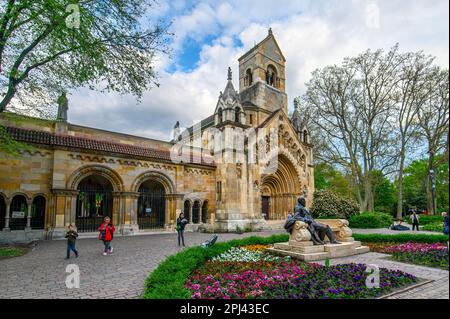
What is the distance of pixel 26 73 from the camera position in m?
10.2

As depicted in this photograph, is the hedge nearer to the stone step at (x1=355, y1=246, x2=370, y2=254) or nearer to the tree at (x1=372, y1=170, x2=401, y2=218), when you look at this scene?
the stone step at (x1=355, y1=246, x2=370, y2=254)

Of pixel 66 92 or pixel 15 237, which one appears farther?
pixel 15 237

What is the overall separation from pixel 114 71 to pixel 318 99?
883 inches

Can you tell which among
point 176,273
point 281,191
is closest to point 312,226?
point 176,273

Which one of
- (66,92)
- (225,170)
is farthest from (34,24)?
(225,170)

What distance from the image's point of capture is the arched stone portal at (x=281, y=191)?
26.4 m

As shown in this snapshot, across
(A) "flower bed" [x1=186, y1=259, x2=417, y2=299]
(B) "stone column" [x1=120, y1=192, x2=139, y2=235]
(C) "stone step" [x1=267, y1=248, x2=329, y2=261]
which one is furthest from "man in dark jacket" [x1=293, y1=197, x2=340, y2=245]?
(B) "stone column" [x1=120, y1=192, x2=139, y2=235]

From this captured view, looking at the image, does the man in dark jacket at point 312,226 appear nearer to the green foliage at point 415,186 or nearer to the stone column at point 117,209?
the stone column at point 117,209

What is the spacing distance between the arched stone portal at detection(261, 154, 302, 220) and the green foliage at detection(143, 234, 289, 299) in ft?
53.2

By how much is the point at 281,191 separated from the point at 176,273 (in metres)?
21.9

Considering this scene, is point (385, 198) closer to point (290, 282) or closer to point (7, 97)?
point (290, 282)

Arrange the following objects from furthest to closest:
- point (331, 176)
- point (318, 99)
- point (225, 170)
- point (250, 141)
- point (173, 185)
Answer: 1. point (331, 176)
2. point (318, 99)
3. point (250, 141)
4. point (225, 170)
5. point (173, 185)

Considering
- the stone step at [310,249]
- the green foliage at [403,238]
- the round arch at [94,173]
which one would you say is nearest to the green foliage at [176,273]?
the stone step at [310,249]

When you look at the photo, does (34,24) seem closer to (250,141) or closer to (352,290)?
(352,290)
